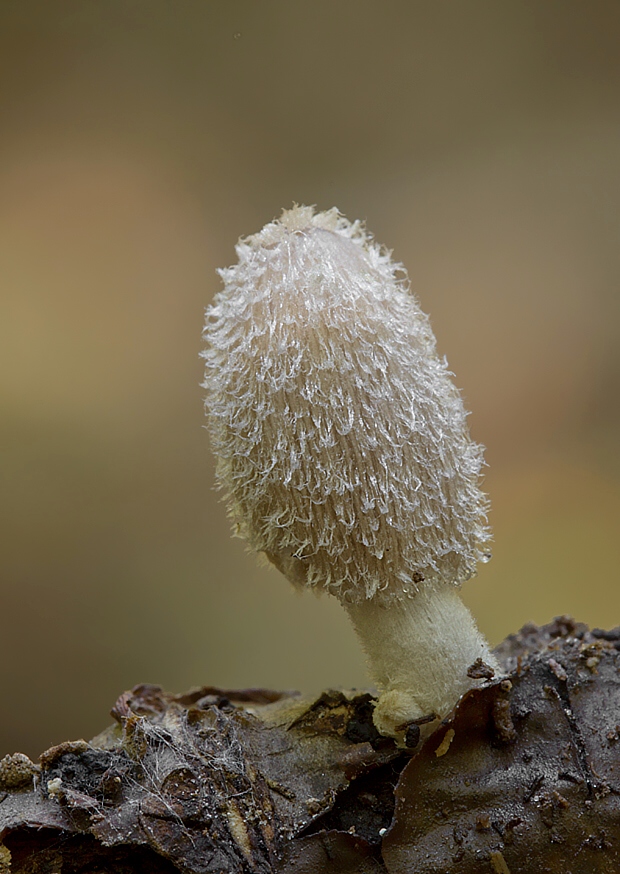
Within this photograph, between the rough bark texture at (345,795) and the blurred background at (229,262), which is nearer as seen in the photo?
the rough bark texture at (345,795)

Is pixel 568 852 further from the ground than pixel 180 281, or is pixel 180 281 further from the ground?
pixel 180 281

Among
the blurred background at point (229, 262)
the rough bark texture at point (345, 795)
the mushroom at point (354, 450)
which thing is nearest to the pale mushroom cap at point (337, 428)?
the mushroom at point (354, 450)

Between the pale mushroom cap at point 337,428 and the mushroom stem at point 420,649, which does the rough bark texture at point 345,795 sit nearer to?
the mushroom stem at point 420,649

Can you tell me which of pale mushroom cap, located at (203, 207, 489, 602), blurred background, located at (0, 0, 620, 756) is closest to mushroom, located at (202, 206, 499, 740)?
pale mushroom cap, located at (203, 207, 489, 602)

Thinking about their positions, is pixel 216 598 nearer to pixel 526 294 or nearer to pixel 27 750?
pixel 27 750

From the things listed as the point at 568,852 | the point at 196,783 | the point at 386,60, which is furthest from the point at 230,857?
the point at 386,60

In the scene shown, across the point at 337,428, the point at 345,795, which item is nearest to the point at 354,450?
the point at 337,428

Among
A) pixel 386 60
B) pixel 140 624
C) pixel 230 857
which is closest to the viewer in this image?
pixel 230 857
